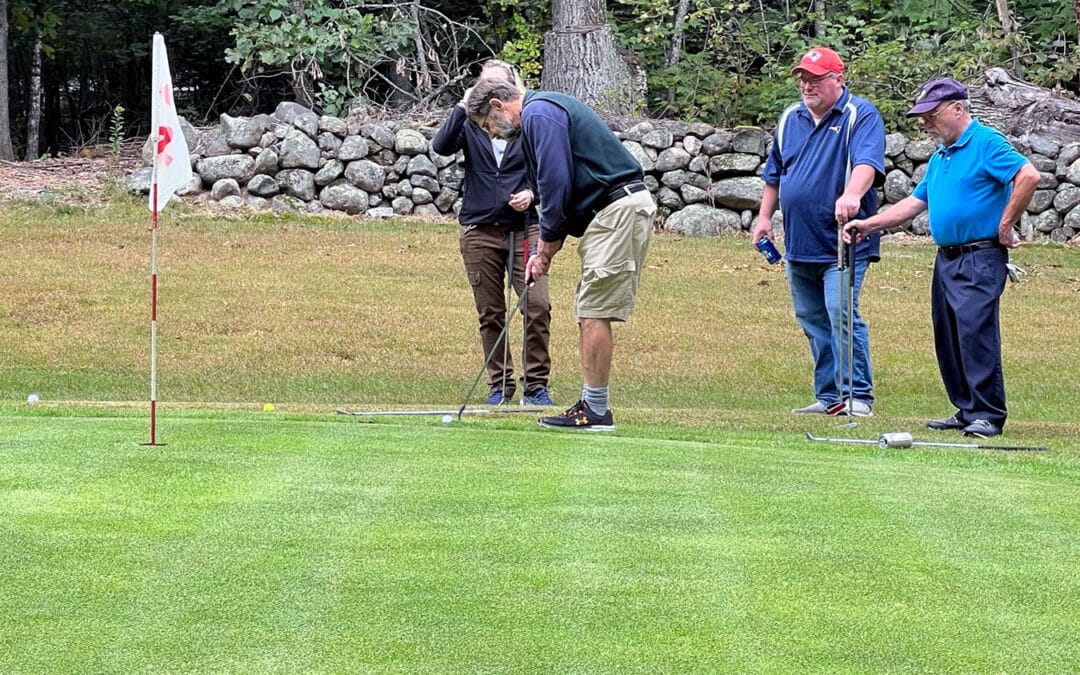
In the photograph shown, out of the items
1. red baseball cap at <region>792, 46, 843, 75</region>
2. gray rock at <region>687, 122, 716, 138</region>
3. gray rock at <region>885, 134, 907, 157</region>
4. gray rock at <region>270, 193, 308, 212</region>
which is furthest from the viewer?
gray rock at <region>687, 122, 716, 138</region>

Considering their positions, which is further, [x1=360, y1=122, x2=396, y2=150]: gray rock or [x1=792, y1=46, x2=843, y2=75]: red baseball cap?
[x1=360, y1=122, x2=396, y2=150]: gray rock

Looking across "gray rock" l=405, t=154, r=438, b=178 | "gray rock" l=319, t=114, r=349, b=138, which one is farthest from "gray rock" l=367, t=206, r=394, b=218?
"gray rock" l=319, t=114, r=349, b=138

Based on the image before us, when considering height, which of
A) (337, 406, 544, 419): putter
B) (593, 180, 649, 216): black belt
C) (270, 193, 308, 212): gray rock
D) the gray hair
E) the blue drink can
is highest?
the gray hair

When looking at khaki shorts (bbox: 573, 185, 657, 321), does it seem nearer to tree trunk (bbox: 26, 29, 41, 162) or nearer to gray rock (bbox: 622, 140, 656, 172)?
gray rock (bbox: 622, 140, 656, 172)

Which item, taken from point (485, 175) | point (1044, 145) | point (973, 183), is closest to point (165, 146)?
point (485, 175)

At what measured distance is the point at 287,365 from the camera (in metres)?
10.3

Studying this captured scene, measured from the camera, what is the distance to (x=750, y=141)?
17.5 m

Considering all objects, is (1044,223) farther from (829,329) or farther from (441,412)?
(441,412)

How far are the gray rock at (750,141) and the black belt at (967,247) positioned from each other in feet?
33.7

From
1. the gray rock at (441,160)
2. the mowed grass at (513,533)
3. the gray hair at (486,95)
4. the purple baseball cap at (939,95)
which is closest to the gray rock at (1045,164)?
the gray rock at (441,160)

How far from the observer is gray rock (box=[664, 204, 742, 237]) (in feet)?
56.5

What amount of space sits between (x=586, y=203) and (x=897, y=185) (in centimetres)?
1101

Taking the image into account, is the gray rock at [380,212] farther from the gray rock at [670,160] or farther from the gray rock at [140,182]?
the gray rock at [670,160]

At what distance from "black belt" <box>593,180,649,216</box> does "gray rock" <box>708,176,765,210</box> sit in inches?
414
